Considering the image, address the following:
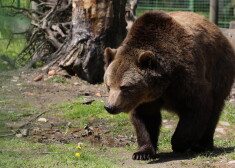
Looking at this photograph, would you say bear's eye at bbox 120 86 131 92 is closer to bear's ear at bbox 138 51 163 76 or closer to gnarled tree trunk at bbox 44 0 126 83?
bear's ear at bbox 138 51 163 76

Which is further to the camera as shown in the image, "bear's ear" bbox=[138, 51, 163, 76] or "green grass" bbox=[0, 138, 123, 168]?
"bear's ear" bbox=[138, 51, 163, 76]

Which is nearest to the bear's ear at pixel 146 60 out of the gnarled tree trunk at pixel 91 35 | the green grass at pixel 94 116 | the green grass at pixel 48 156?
the green grass at pixel 48 156

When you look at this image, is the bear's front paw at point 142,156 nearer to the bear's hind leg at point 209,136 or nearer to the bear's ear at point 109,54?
the bear's hind leg at point 209,136

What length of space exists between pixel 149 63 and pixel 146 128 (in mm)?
904

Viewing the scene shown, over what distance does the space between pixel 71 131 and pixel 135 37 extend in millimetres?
2287

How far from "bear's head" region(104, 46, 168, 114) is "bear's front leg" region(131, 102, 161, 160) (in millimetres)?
301

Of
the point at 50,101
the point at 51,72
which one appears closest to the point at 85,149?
the point at 50,101

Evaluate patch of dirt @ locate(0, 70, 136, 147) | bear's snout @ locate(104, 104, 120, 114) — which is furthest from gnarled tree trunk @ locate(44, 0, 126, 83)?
bear's snout @ locate(104, 104, 120, 114)

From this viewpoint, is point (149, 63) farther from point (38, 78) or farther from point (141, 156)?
point (38, 78)

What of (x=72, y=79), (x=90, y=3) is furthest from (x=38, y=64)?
(x=90, y=3)

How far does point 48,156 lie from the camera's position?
5.39 metres

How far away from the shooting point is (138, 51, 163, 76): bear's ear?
5.30 metres

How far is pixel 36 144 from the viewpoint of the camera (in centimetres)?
612

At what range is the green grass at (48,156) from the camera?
16.0 ft
